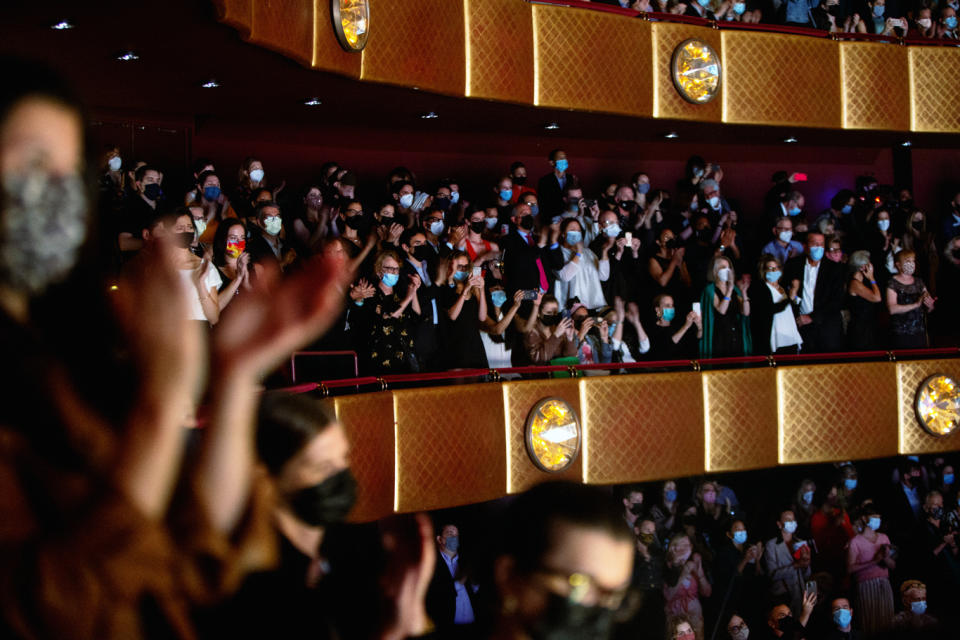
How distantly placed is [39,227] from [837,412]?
8660mm

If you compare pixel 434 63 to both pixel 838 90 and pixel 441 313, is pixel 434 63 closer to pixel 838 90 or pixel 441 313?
pixel 441 313

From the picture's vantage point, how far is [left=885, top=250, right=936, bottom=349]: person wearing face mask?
912 centimetres

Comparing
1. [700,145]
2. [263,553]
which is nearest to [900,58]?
[700,145]

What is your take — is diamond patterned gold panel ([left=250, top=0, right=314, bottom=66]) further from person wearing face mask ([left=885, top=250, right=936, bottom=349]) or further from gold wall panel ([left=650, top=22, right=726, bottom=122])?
person wearing face mask ([left=885, top=250, right=936, bottom=349])

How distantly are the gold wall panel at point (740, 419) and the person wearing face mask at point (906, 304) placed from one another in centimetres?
143

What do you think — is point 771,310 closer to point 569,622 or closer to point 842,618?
point 842,618

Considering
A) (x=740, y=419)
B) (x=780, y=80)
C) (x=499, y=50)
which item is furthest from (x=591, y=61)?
(x=740, y=419)

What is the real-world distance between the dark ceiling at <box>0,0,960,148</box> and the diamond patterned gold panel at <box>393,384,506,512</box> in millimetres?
2287

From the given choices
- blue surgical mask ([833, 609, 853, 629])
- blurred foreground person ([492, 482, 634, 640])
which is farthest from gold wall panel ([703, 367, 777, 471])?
blurred foreground person ([492, 482, 634, 640])

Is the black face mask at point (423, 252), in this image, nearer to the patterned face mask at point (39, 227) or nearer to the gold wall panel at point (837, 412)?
the gold wall panel at point (837, 412)

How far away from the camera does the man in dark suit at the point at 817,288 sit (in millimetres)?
8914

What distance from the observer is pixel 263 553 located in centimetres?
107

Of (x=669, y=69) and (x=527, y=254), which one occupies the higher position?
(x=669, y=69)

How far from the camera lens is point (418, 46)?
282 inches
